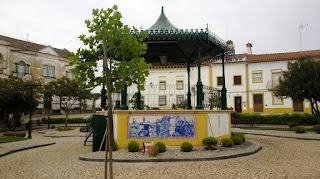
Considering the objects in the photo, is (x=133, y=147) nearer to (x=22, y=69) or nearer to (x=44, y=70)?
(x=22, y=69)

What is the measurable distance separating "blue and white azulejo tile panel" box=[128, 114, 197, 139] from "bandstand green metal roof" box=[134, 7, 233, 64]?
10.9ft

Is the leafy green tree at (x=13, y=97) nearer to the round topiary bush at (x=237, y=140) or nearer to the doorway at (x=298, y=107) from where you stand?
the round topiary bush at (x=237, y=140)

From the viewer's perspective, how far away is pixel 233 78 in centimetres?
3600

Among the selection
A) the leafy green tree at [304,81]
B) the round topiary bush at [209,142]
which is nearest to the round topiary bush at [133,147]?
the round topiary bush at [209,142]

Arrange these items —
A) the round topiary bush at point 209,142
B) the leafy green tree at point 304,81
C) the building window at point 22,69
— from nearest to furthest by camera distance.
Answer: the round topiary bush at point 209,142
the leafy green tree at point 304,81
the building window at point 22,69

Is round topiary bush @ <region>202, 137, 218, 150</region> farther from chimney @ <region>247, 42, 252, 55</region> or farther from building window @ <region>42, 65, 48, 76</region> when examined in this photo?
building window @ <region>42, 65, 48, 76</region>

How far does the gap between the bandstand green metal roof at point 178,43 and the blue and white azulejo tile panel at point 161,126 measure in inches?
131

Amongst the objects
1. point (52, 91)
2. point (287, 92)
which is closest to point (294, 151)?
point (287, 92)

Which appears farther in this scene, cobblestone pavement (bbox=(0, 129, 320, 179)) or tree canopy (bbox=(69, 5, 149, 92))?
cobblestone pavement (bbox=(0, 129, 320, 179))

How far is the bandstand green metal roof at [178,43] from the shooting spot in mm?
10695

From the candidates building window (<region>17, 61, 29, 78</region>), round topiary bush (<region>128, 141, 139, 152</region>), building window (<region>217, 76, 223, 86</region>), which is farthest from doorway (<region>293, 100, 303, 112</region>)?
building window (<region>17, 61, 29, 78</region>)

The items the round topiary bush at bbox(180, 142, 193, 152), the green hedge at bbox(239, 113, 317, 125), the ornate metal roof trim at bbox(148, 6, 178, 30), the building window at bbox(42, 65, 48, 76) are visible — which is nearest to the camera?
the round topiary bush at bbox(180, 142, 193, 152)

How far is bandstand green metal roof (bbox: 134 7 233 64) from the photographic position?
1070 cm

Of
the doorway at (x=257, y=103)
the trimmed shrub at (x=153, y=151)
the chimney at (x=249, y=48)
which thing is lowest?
the trimmed shrub at (x=153, y=151)
